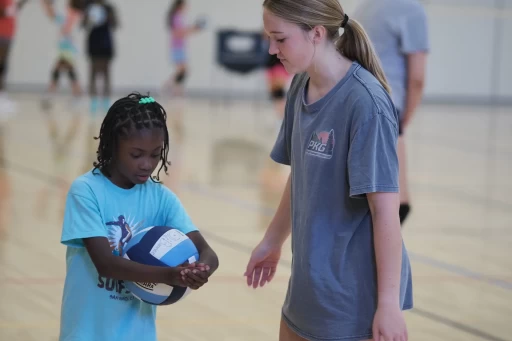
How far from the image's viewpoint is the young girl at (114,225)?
2.31 meters

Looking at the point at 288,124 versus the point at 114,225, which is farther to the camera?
the point at 288,124

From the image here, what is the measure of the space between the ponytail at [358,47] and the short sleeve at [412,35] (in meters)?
1.70

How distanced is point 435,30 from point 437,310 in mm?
14634

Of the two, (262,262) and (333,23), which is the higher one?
(333,23)

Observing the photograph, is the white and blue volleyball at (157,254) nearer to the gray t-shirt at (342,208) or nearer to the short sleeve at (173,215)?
the short sleeve at (173,215)

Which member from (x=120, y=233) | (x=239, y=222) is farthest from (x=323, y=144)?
(x=239, y=222)

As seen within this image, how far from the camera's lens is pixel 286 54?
2328 mm

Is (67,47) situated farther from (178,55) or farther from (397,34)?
(397,34)

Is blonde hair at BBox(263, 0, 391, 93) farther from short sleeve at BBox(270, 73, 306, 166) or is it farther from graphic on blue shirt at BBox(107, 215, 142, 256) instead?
graphic on blue shirt at BBox(107, 215, 142, 256)

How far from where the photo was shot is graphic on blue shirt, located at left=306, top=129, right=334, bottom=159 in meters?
2.30

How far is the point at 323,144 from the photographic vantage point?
2.31 m

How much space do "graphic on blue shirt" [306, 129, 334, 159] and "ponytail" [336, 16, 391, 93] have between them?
227 mm

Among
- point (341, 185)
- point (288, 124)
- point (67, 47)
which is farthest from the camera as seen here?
point (67, 47)

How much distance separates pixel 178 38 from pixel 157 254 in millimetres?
13790
